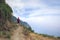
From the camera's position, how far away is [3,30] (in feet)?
82.8

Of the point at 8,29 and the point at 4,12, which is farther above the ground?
the point at 4,12

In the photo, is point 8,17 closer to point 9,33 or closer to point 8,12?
point 8,12

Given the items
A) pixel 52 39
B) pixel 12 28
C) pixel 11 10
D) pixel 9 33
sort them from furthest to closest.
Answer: pixel 52 39
pixel 11 10
pixel 12 28
pixel 9 33

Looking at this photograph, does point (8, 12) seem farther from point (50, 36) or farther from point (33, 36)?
point (50, 36)

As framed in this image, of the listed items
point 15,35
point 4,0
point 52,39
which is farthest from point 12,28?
point 52,39

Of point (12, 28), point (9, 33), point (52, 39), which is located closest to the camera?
point (9, 33)

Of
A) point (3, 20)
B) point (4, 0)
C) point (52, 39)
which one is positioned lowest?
point (52, 39)

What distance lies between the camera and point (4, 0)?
28.4 m

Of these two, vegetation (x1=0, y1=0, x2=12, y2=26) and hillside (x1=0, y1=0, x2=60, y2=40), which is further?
vegetation (x1=0, y1=0, x2=12, y2=26)

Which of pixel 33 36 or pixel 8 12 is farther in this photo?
pixel 33 36

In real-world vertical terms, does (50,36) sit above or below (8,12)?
below

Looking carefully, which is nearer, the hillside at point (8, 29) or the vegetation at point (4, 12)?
the hillside at point (8, 29)

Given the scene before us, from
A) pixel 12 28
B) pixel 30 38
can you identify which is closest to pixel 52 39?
pixel 30 38

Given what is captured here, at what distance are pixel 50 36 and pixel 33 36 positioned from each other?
322 cm
